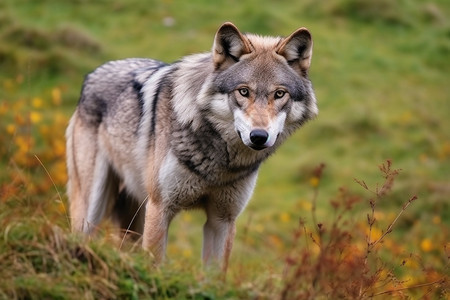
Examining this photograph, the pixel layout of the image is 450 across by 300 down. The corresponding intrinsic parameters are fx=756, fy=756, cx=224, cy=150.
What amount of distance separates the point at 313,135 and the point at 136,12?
19.1 ft

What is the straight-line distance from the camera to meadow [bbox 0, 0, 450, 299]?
163 inches

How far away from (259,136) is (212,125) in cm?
67

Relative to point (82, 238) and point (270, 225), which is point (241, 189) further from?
point (270, 225)

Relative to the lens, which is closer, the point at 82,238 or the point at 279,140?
the point at 82,238

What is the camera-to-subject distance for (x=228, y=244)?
5.74 meters

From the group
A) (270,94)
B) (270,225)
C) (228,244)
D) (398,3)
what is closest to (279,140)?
(270,94)

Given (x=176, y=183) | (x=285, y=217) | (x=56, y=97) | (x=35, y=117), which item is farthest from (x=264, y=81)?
(x=56, y=97)

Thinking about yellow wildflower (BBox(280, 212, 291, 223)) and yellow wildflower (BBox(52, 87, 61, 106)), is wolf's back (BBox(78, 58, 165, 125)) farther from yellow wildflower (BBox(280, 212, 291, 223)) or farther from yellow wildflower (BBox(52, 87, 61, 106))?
yellow wildflower (BBox(52, 87, 61, 106))

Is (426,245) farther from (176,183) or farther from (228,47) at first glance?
(228,47)

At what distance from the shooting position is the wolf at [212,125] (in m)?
5.22

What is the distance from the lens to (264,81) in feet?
17.1

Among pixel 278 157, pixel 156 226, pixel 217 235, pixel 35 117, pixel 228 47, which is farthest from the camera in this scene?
pixel 278 157

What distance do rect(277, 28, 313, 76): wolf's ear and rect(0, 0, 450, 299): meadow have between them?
0.87m

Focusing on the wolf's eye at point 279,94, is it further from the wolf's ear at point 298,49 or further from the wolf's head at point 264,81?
the wolf's ear at point 298,49
